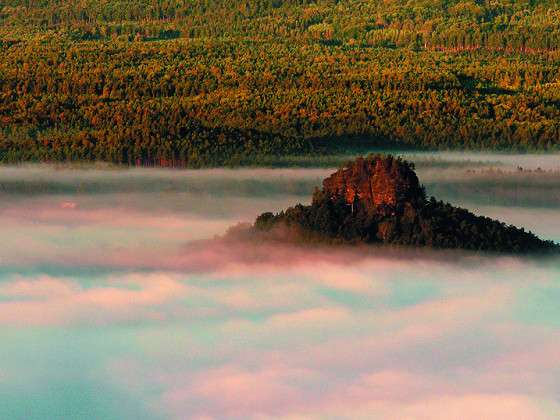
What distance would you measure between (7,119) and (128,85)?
15.0 m

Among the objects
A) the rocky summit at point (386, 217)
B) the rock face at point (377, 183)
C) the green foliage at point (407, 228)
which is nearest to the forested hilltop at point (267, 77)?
the green foliage at point (407, 228)

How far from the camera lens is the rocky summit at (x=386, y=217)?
3047 centimetres

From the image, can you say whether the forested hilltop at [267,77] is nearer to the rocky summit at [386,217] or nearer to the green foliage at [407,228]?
the green foliage at [407,228]


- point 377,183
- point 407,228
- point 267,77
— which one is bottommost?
point 267,77

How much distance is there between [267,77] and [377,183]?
6870cm

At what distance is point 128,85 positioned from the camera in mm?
96312

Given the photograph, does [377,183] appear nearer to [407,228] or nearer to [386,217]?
[386,217]

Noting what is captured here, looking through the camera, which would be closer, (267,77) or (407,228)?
(407,228)

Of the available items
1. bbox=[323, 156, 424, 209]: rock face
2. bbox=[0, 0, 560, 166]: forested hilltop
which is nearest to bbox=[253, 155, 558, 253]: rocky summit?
bbox=[323, 156, 424, 209]: rock face

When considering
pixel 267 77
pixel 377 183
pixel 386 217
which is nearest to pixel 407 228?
pixel 386 217

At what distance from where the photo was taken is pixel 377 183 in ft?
100

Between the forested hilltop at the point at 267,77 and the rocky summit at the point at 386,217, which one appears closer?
the rocky summit at the point at 386,217

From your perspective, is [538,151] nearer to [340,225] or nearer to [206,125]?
[206,125]

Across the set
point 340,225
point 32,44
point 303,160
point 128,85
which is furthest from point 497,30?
point 340,225
